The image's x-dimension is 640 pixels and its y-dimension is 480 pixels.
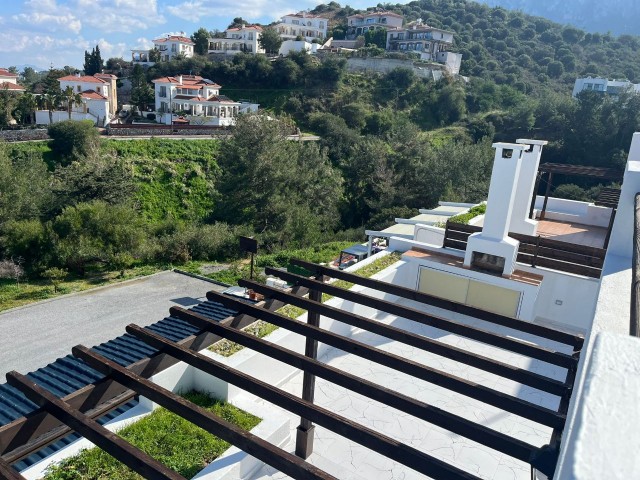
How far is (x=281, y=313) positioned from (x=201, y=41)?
65728 mm

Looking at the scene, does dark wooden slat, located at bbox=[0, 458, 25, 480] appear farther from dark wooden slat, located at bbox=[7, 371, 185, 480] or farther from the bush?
the bush

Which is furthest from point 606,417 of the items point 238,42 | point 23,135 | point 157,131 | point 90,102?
point 238,42

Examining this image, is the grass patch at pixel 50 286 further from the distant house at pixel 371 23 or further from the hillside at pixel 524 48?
the distant house at pixel 371 23

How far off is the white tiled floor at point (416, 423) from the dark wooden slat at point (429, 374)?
222 centimetres

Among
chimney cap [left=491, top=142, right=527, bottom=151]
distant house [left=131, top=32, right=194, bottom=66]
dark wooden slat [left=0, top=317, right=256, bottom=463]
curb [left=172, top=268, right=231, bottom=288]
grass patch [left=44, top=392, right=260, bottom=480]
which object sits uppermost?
distant house [left=131, top=32, right=194, bottom=66]

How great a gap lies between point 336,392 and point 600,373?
5703mm

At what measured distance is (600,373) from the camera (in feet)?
3.38

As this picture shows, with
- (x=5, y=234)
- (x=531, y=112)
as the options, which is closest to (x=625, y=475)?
(x=5, y=234)

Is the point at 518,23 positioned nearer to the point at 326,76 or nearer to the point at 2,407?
the point at 326,76

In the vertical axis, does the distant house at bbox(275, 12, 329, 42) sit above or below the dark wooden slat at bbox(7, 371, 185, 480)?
above

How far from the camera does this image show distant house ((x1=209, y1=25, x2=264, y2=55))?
63750mm

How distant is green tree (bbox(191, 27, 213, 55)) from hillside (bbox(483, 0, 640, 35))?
461ft

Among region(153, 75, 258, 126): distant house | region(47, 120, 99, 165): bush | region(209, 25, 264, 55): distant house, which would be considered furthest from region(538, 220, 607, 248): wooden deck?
region(209, 25, 264, 55): distant house

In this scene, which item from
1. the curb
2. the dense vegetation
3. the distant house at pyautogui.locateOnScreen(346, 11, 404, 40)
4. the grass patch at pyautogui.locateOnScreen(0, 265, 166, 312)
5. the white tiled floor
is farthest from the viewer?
the distant house at pyautogui.locateOnScreen(346, 11, 404, 40)
